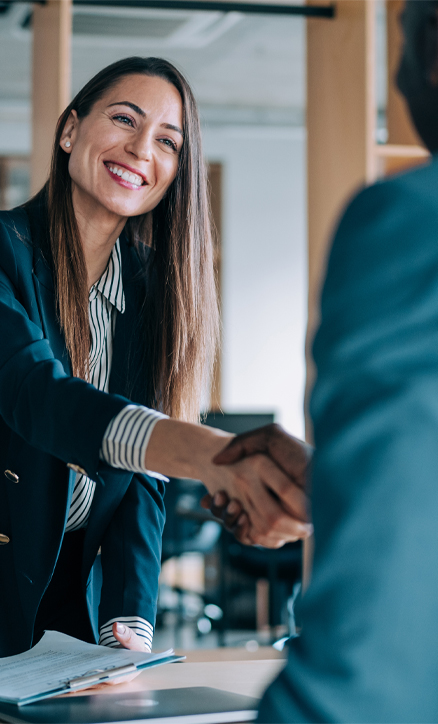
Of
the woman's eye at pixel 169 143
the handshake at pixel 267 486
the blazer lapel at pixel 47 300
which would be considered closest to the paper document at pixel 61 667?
the handshake at pixel 267 486

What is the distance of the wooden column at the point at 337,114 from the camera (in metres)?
2.76

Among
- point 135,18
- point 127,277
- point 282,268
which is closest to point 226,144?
point 282,268

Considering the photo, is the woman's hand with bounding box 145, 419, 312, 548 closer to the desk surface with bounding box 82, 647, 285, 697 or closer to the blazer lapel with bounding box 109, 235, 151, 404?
the desk surface with bounding box 82, 647, 285, 697

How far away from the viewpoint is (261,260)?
785cm

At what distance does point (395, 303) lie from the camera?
1.33ft

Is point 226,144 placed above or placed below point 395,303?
above

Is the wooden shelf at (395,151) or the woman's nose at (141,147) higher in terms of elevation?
the wooden shelf at (395,151)

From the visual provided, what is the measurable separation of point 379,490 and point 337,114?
270cm

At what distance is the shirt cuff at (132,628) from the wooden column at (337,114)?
162 centimetres

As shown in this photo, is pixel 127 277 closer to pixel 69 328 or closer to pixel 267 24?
pixel 69 328

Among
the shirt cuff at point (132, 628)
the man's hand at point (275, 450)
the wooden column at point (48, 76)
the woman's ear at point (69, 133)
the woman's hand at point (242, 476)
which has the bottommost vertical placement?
the shirt cuff at point (132, 628)

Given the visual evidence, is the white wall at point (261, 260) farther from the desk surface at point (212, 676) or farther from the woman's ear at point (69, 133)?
the desk surface at point (212, 676)

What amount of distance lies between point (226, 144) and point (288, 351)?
213 cm

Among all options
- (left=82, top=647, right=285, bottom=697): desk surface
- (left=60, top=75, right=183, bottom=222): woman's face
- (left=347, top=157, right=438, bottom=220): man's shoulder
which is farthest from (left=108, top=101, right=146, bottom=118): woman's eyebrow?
(left=347, top=157, right=438, bottom=220): man's shoulder
